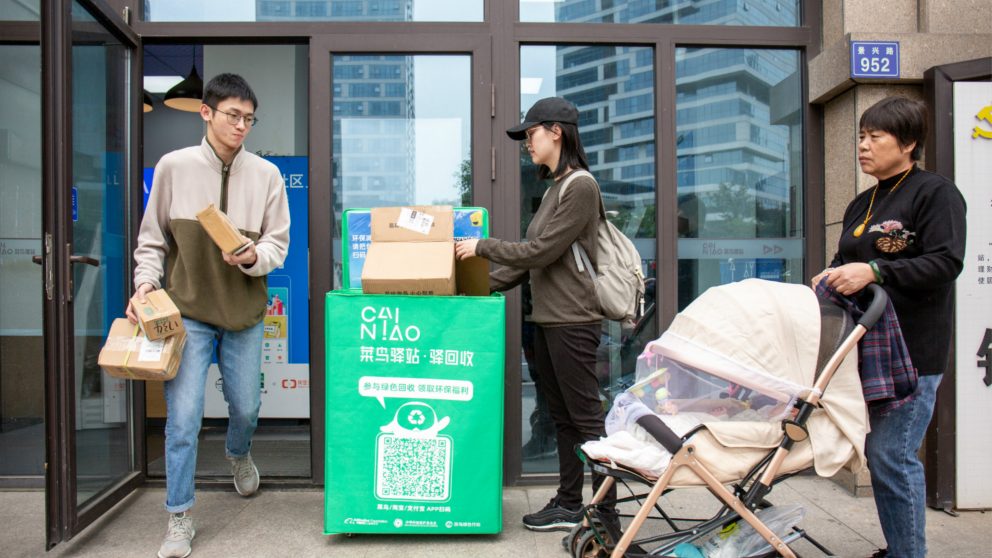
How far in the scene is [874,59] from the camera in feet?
11.7

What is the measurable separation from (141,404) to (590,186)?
2.72 metres

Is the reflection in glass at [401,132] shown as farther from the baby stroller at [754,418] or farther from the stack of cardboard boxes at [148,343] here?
the baby stroller at [754,418]

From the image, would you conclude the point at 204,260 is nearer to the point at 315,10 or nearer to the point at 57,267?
the point at 57,267

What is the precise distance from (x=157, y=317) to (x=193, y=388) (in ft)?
1.42

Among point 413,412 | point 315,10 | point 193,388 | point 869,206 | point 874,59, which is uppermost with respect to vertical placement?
point 315,10

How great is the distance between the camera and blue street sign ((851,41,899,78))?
355cm

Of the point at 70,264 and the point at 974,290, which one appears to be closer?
the point at 70,264

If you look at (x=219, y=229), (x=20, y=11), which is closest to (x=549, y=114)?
(x=219, y=229)

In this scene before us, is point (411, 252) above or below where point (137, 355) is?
above

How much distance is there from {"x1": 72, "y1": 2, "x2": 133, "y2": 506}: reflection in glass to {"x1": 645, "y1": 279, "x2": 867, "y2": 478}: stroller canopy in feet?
8.74

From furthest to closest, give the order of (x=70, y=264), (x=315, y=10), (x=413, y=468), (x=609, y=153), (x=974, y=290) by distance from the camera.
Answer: (x=609, y=153)
(x=315, y=10)
(x=974, y=290)
(x=413, y=468)
(x=70, y=264)

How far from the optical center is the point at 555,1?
3955 mm

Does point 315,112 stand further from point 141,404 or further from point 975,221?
point 975,221

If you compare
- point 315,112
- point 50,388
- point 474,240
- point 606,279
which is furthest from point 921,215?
point 50,388
